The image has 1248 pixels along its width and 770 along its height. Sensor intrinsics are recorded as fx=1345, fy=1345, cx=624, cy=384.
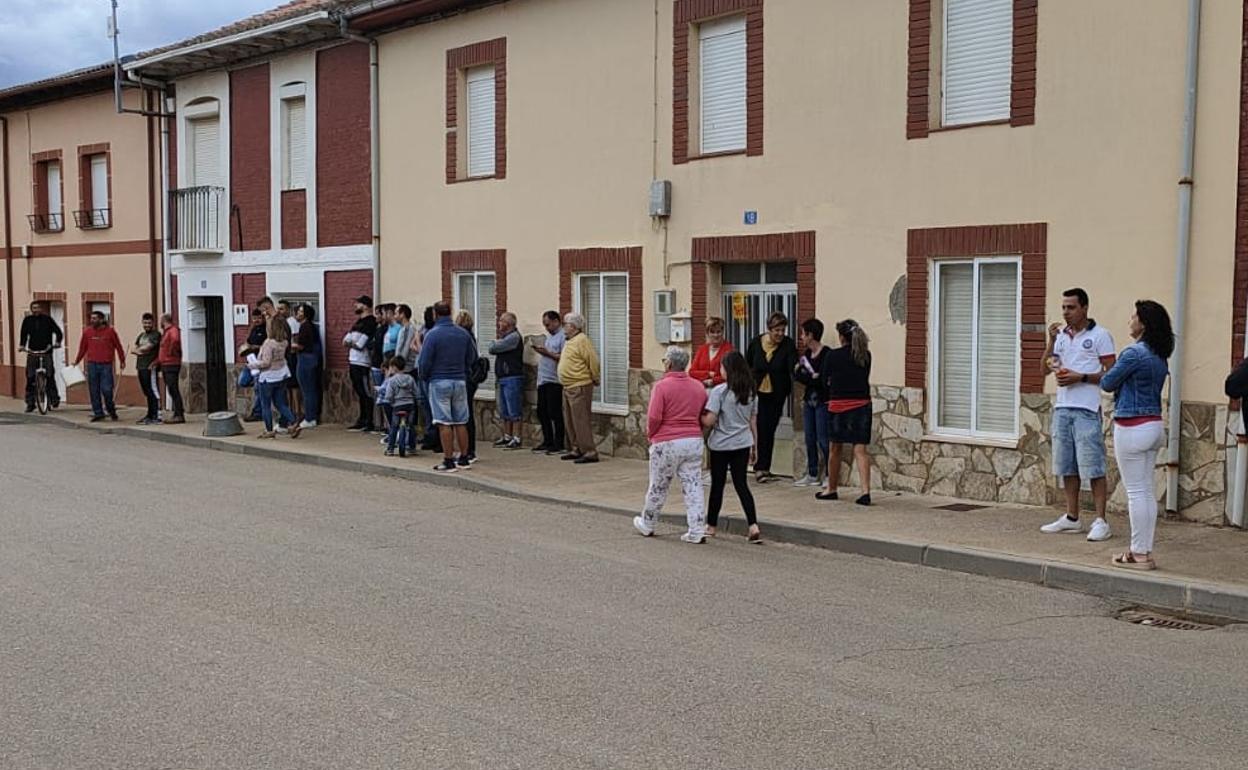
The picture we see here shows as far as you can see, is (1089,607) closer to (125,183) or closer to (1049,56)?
(1049,56)

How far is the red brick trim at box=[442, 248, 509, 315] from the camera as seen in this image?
1756 centimetres

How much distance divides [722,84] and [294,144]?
878 centimetres

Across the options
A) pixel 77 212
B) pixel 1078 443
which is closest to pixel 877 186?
pixel 1078 443

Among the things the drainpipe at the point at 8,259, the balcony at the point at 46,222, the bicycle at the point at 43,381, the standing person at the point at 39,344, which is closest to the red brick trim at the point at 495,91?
the standing person at the point at 39,344

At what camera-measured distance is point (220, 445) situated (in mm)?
18438

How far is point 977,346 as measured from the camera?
12531mm

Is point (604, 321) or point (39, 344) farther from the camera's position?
point (39, 344)

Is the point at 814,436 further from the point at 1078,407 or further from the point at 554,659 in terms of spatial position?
the point at 554,659

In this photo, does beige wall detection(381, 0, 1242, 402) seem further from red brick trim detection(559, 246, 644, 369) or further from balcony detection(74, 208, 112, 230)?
balcony detection(74, 208, 112, 230)

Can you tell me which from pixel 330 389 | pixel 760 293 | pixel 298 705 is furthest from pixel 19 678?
pixel 330 389

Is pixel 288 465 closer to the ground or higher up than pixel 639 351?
closer to the ground

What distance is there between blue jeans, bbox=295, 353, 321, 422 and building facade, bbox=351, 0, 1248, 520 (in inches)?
112

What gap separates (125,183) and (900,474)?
16937 millimetres

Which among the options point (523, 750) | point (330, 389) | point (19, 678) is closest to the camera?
point (523, 750)
